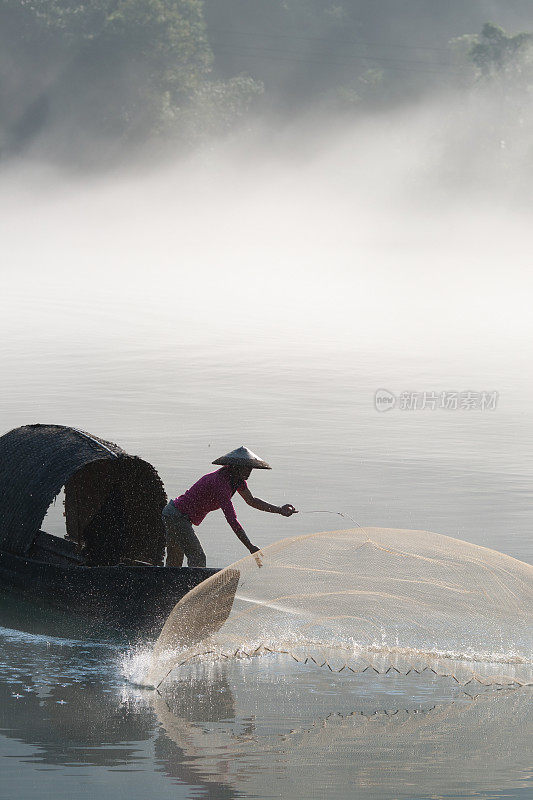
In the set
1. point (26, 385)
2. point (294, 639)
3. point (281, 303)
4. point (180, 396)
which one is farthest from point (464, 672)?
point (281, 303)

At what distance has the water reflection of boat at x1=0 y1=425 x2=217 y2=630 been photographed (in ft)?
35.0

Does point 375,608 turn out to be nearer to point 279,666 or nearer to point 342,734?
point 279,666

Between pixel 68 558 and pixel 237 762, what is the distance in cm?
497

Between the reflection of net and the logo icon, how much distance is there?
18.8 m

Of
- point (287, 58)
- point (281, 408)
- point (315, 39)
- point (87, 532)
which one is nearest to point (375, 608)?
point (87, 532)

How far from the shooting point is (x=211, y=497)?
10.8 m

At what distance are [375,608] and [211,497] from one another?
1649 mm

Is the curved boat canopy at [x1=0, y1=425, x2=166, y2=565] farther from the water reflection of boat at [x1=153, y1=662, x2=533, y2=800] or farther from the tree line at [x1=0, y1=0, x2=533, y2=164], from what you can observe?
the tree line at [x1=0, y1=0, x2=533, y2=164]

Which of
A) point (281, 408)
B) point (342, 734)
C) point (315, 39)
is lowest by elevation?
point (342, 734)

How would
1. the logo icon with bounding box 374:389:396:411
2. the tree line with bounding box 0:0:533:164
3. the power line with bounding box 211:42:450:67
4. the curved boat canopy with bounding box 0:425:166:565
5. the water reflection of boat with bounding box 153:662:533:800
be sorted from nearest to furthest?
the water reflection of boat with bounding box 153:662:533:800 < the curved boat canopy with bounding box 0:425:166:565 < the logo icon with bounding box 374:389:396:411 < the tree line with bounding box 0:0:533:164 < the power line with bounding box 211:42:450:67

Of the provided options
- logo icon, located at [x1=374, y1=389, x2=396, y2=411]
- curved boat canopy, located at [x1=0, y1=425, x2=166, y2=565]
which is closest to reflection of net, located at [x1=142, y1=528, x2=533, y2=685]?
curved boat canopy, located at [x1=0, y1=425, x2=166, y2=565]

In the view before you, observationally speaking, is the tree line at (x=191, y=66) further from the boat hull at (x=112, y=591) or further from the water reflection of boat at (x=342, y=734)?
the water reflection of boat at (x=342, y=734)

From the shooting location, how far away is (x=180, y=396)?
30609 millimetres

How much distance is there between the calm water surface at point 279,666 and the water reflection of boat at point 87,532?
1.08ft
